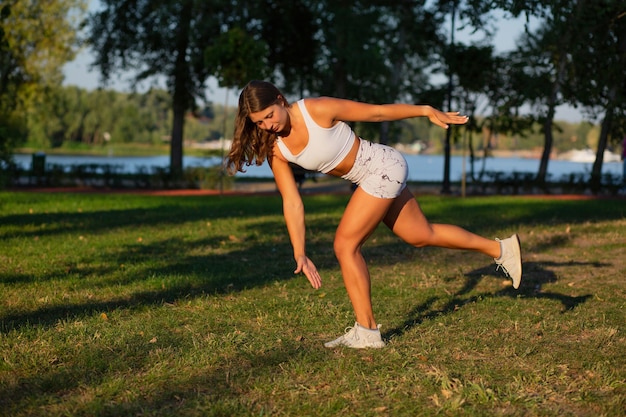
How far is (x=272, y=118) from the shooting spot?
15.5 feet

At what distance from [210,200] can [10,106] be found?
64.5ft

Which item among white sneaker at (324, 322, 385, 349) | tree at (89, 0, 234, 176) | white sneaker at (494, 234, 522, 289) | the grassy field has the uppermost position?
tree at (89, 0, 234, 176)

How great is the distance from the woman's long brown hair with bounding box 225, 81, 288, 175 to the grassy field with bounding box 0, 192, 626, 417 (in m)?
1.23

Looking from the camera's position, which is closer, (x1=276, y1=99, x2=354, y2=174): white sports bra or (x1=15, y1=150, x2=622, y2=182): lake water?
(x1=276, y1=99, x2=354, y2=174): white sports bra

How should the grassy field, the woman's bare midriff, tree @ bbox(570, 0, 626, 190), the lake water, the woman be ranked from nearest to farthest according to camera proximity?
the grassy field
the woman
the woman's bare midriff
tree @ bbox(570, 0, 626, 190)
the lake water

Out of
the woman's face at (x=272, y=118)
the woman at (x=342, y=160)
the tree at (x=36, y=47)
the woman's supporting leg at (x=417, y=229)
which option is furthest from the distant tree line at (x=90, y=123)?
the woman's face at (x=272, y=118)

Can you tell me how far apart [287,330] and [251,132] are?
5.34ft

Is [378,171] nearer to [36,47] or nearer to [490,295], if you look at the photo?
[490,295]

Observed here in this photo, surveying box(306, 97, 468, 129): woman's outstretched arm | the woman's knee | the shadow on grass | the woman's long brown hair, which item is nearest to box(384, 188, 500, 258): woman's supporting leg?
the woman's knee

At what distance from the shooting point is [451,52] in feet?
87.6

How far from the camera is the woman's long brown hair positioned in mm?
4688

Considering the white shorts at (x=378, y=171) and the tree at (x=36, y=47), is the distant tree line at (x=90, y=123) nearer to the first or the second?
the tree at (x=36, y=47)

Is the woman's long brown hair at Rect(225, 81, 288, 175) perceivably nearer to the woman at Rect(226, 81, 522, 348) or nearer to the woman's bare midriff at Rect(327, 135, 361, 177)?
the woman at Rect(226, 81, 522, 348)

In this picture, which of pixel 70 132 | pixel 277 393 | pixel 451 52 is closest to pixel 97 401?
pixel 277 393
